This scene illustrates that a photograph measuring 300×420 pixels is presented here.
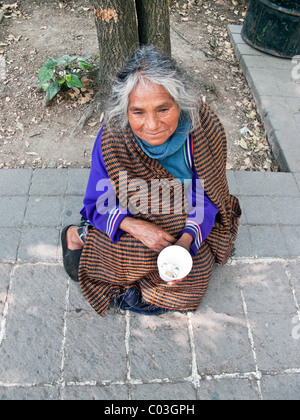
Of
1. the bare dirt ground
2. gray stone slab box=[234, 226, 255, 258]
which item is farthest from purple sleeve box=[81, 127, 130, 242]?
the bare dirt ground

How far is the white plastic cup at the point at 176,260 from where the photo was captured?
6.38ft

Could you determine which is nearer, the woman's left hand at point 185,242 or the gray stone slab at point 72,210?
the woman's left hand at point 185,242

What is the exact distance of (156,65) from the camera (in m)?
1.69

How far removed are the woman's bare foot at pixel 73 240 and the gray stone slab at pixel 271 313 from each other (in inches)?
48.5

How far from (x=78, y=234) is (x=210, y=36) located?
378 centimetres

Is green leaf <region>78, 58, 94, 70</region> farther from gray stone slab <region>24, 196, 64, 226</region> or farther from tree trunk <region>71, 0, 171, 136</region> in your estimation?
gray stone slab <region>24, 196, 64, 226</region>

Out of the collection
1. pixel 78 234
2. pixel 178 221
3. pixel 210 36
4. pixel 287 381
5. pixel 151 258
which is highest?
pixel 210 36

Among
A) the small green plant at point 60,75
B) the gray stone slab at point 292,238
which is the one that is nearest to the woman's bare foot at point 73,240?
the gray stone slab at point 292,238

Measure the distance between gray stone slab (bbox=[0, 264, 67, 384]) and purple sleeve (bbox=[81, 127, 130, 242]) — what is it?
62 cm

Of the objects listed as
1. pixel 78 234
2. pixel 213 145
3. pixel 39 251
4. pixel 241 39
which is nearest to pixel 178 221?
pixel 213 145

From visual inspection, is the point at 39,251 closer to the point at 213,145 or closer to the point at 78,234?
the point at 78,234

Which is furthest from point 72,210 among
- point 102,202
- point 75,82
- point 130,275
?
point 75,82

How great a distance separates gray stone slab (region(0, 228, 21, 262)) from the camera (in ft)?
8.68

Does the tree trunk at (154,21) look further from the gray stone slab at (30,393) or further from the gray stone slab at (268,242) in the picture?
the gray stone slab at (30,393)
